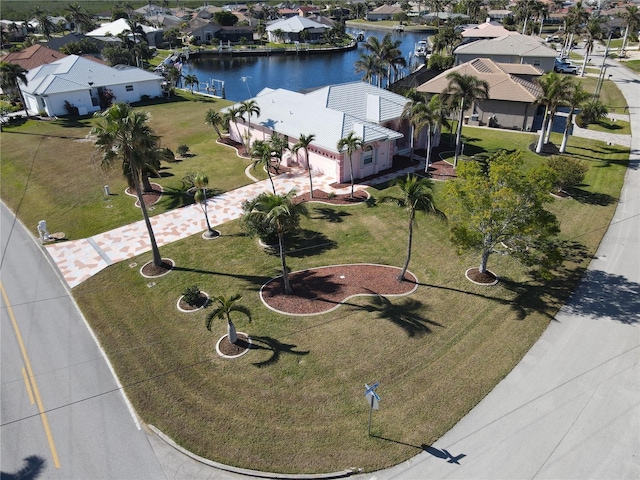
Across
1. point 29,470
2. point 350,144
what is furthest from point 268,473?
point 350,144

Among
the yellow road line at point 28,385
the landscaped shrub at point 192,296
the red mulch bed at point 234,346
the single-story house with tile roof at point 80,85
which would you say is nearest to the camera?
the yellow road line at point 28,385

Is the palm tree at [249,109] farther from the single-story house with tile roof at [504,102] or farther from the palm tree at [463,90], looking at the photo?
the single-story house with tile roof at [504,102]

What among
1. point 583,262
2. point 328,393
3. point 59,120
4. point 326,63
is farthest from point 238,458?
point 326,63

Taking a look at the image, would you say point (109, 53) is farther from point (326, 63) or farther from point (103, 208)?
point (103, 208)

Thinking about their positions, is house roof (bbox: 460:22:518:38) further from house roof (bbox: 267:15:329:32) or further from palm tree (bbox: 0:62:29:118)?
palm tree (bbox: 0:62:29:118)

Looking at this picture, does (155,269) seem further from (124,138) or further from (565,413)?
(565,413)

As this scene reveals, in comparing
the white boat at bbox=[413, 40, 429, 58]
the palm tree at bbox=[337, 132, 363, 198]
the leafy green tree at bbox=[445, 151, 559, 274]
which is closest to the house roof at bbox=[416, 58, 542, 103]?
the palm tree at bbox=[337, 132, 363, 198]

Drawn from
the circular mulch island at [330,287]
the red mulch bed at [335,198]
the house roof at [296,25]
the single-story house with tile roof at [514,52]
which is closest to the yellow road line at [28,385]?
the circular mulch island at [330,287]
